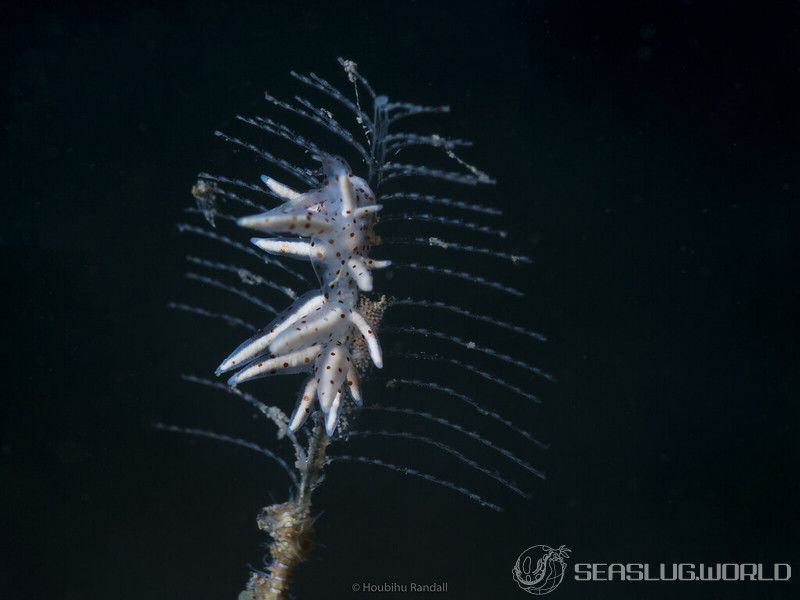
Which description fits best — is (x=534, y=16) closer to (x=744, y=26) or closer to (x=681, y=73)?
(x=681, y=73)

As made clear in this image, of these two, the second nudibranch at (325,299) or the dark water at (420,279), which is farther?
the dark water at (420,279)

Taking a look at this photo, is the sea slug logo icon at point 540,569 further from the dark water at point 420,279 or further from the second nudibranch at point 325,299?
the second nudibranch at point 325,299

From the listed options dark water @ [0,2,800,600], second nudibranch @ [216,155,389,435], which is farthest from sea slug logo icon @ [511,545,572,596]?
second nudibranch @ [216,155,389,435]

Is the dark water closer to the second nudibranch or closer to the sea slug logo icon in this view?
the sea slug logo icon

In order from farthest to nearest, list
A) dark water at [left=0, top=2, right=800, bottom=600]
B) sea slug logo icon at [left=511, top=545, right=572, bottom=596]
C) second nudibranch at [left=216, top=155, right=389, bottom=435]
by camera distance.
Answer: dark water at [left=0, top=2, right=800, bottom=600] → sea slug logo icon at [left=511, top=545, right=572, bottom=596] → second nudibranch at [left=216, top=155, right=389, bottom=435]

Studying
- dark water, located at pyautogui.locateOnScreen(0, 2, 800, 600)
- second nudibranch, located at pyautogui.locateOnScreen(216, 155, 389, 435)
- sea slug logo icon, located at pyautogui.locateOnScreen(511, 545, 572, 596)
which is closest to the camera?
second nudibranch, located at pyautogui.locateOnScreen(216, 155, 389, 435)

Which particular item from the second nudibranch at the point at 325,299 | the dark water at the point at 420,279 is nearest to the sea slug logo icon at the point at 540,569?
the dark water at the point at 420,279
